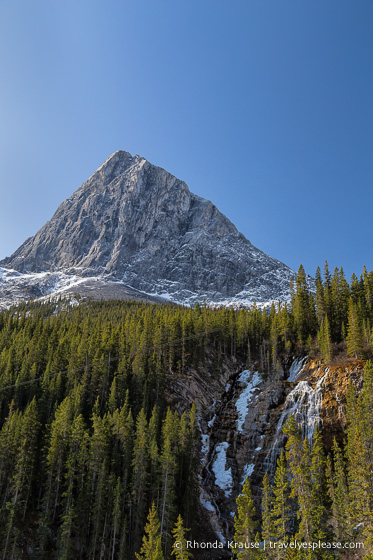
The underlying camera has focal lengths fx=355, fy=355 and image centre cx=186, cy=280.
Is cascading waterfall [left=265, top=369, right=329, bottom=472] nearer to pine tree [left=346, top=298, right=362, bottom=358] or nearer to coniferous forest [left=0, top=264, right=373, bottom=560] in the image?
coniferous forest [left=0, top=264, right=373, bottom=560]

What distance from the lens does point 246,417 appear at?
6406cm

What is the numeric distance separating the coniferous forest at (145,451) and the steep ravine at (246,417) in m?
2.67

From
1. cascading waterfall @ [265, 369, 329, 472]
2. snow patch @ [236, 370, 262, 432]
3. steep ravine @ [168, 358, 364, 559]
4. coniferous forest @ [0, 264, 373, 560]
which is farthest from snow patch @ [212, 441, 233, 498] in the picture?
cascading waterfall @ [265, 369, 329, 472]

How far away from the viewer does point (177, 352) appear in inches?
3098

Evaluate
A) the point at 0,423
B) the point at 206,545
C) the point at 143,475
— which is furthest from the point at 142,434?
the point at 0,423

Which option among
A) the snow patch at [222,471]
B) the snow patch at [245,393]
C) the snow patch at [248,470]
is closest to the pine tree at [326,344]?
the snow patch at [245,393]

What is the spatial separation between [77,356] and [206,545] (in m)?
39.1

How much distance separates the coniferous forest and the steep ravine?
2667 millimetres

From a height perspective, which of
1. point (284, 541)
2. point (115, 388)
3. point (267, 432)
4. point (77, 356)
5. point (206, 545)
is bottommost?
point (206, 545)

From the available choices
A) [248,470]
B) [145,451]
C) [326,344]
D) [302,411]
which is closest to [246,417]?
[248,470]

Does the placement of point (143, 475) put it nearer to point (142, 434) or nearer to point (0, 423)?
point (142, 434)

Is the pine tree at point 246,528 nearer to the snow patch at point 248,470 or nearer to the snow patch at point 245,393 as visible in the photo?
the snow patch at point 248,470

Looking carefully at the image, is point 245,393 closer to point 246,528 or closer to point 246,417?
point 246,417

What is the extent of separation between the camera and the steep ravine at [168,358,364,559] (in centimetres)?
5172
